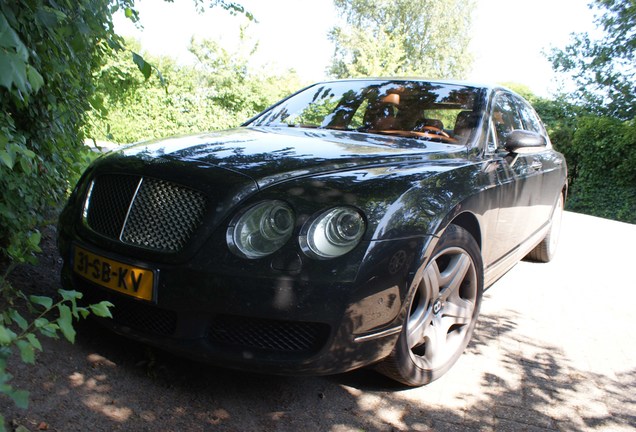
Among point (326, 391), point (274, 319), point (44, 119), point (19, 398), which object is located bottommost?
point (326, 391)

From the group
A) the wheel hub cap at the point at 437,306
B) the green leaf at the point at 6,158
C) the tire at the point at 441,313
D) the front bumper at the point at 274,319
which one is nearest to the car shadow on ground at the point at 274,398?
the tire at the point at 441,313

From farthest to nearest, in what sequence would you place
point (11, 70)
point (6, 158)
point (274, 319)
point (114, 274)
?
point (114, 274) → point (274, 319) → point (6, 158) → point (11, 70)

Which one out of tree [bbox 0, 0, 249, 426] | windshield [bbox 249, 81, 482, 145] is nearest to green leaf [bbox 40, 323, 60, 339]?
tree [bbox 0, 0, 249, 426]

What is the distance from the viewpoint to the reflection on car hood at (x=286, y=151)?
8.77ft

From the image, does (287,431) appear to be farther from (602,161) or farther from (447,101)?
(602,161)

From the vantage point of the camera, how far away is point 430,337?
2.94 meters

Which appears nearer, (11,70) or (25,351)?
(11,70)

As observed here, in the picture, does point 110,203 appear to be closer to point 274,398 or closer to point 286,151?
point 286,151

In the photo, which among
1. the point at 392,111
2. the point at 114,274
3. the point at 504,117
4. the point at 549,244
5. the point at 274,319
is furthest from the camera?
the point at 549,244

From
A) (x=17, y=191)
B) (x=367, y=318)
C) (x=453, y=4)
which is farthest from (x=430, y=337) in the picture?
(x=453, y=4)

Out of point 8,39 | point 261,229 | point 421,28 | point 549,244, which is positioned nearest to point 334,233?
point 261,229

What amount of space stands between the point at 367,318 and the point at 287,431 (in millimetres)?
586

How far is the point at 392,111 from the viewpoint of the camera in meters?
3.94

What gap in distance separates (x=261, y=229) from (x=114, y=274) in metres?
0.67
